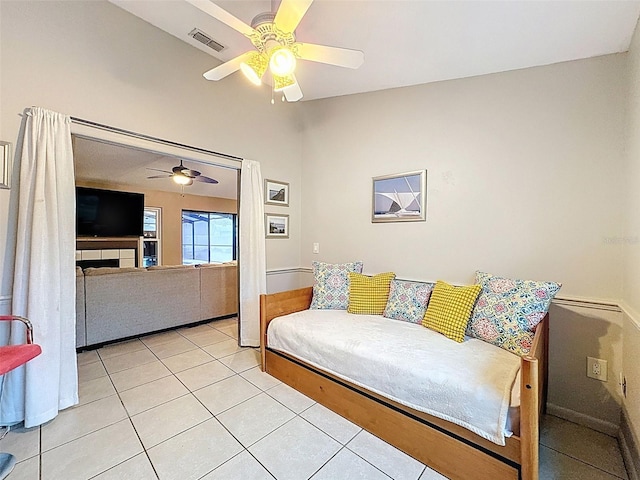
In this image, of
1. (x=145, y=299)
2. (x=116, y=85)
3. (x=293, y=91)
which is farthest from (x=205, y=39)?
(x=145, y=299)

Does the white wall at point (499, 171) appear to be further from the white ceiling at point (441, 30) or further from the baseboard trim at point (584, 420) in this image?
the baseboard trim at point (584, 420)

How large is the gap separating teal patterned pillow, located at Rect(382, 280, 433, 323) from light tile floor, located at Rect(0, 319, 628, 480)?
93 cm

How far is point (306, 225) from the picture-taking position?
361cm

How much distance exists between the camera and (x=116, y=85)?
2.27 meters

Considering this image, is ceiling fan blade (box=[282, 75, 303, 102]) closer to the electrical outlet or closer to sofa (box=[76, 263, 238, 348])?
sofa (box=[76, 263, 238, 348])

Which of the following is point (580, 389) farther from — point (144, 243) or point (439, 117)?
point (144, 243)

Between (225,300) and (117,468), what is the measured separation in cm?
267

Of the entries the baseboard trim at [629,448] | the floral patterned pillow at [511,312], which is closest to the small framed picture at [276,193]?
the floral patterned pillow at [511,312]

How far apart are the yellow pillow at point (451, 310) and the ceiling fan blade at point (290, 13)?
6.73ft

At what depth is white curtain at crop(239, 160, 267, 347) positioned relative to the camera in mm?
3096

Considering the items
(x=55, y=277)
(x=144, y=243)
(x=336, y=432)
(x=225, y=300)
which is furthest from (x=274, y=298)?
(x=144, y=243)

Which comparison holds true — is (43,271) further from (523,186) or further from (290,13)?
(523,186)

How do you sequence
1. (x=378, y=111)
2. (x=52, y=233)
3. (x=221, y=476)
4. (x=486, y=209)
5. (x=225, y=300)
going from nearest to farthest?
(x=221, y=476) < (x=52, y=233) < (x=486, y=209) < (x=378, y=111) < (x=225, y=300)

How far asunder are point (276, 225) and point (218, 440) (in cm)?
227
